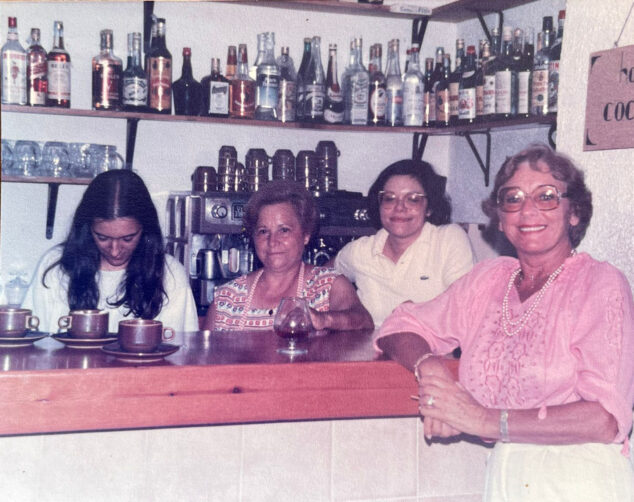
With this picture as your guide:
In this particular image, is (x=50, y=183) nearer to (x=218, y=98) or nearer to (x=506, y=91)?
(x=218, y=98)

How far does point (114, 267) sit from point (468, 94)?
4.62 feet

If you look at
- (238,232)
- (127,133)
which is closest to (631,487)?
(238,232)

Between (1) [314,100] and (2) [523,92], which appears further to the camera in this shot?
(1) [314,100]

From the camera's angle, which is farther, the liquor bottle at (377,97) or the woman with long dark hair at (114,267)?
the liquor bottle at (377,97)

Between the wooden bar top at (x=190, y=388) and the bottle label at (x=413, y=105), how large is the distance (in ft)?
5.85

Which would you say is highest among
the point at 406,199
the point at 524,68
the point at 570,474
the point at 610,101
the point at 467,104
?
the point at 524,68

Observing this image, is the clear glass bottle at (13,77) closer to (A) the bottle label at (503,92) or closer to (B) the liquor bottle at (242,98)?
(B) the liquor bottle at (242,98)

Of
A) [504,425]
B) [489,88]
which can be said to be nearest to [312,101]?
[489,88]

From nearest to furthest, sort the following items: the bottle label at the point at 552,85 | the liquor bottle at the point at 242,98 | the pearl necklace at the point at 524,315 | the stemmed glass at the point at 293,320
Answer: the pearl necklace at the point at 524,315 → the stemmed glass at the point at 293,320 → the bottle label at the point at 552,85 → the liquor bottle at the point at 242,98

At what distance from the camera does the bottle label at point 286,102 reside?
2920 millimetres

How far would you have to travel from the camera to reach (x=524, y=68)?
2693mm

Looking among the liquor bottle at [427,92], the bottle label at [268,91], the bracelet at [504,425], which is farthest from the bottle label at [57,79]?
the bracelet at [504,425]

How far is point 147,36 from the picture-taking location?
9.55 feet

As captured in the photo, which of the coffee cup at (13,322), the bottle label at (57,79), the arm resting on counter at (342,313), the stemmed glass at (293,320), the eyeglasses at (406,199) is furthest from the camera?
the bottle label at (57,79)
